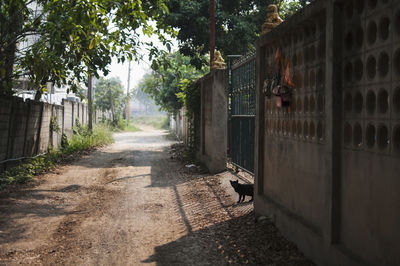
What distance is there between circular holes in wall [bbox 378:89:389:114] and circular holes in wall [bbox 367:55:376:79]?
211 mm

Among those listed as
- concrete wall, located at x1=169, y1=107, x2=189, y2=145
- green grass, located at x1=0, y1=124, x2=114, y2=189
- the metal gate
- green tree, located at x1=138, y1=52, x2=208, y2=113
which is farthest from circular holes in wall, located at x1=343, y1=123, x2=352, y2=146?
green tree, located at x1=138, y1=52, x2=208, y2=113

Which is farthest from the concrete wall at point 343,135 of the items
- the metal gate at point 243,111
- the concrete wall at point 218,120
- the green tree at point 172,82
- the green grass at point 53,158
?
the green tree at point 172,82

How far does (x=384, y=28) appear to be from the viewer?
327 centimetres

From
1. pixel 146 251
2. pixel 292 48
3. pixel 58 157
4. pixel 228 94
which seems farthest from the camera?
pixel 58 157

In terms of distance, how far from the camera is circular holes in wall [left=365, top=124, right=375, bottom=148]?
341cm

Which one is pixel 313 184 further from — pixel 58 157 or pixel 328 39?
pixel 58 157

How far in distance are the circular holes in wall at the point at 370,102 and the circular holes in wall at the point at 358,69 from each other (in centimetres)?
22

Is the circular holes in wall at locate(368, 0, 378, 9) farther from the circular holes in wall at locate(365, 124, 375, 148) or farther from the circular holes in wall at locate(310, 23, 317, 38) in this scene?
the circular holes in wall at locate(310, 23, 317, 38)

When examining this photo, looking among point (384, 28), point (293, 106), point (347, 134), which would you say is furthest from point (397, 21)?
point (293, 106)

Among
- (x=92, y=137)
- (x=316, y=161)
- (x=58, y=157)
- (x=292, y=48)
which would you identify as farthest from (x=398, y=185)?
(x=92, y=137)

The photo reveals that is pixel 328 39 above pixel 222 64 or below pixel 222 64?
below

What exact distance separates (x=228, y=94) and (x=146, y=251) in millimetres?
6374

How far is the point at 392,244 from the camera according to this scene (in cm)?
299

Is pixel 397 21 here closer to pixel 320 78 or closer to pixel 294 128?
pixel 320 78
